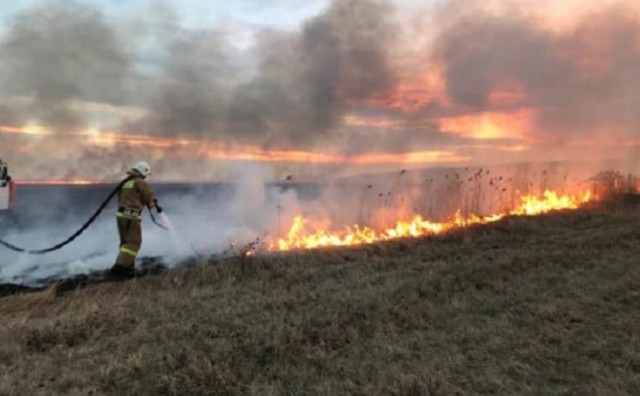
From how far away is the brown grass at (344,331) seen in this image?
4938 millimetres

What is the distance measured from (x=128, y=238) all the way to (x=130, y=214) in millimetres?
535

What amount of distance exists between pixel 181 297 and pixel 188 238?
10.7m

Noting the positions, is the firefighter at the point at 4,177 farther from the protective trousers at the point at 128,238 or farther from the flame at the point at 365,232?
the flame at the point at 365,232

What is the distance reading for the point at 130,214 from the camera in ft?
38.3

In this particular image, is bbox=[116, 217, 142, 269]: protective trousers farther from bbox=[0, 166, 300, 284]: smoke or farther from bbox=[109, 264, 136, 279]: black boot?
bbox=[0, 166, 300, 284]: smoke

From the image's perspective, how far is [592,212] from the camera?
19266 millimetres

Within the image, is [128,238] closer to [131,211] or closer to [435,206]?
[131,211]

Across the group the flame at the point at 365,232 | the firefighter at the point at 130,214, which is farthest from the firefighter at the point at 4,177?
the flame at the point at 365,232

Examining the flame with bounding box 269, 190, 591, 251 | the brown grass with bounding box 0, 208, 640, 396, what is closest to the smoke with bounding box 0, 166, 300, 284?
the flame with bounding box 269, 190, 591, 251

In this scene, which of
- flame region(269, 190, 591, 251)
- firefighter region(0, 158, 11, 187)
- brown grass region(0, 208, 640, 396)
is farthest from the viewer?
flame region(269, 190, 591, 251)

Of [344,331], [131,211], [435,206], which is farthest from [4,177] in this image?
[435,206]

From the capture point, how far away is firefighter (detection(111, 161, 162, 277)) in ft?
38.3

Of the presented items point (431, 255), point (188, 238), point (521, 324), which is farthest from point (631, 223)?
point (188, 238)

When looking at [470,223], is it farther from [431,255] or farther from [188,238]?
[188,238]
